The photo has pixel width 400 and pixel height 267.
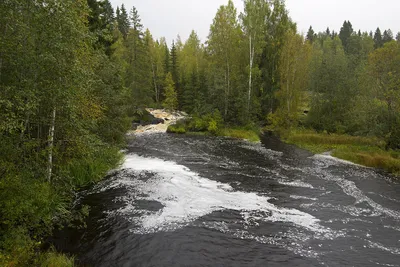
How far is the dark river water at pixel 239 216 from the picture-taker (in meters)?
10.4

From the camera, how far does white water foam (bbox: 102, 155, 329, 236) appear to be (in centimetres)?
1292

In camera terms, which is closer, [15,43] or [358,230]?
[15,43]

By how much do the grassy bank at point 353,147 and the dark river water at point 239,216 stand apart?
5.24ft

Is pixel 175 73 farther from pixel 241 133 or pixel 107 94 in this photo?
pixel 107 94

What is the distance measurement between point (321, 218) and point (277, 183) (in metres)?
5.08

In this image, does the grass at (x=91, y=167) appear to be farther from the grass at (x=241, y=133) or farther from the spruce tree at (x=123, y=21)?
the spruce tree at (x=123, y=21)

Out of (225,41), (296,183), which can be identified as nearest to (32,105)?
(296,183)

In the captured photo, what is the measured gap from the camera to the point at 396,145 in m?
24.8

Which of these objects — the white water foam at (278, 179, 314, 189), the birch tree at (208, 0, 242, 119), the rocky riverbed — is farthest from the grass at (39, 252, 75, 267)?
the birch tree at (208, 0, 242, 119)

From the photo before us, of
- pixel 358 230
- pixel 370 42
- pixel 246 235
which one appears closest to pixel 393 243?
pixel 358 230

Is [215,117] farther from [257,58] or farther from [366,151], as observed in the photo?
[366,151]

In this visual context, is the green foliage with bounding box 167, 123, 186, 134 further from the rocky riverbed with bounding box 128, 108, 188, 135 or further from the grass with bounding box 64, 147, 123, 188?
the grass with bounding box 64, 147, 123, 188

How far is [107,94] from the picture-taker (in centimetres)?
1950

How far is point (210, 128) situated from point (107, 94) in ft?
66.5
